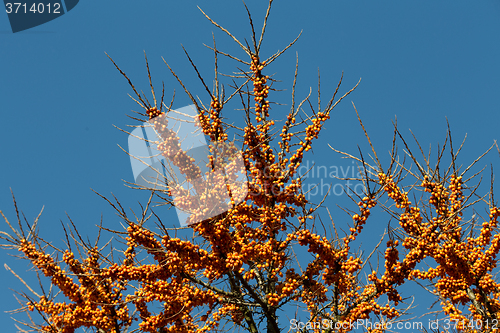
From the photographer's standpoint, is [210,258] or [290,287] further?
[290,287]

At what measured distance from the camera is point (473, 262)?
7504 millimetres

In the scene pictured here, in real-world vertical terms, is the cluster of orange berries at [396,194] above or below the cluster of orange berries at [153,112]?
below

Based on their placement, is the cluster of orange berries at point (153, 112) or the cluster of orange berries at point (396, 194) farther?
the cluster of orange berries at point (396, 194)

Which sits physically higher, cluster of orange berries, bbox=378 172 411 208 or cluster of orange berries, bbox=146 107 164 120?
cluster of orange berries, bbox=146 107 164 120

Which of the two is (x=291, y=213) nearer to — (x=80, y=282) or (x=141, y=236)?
(x=141, y=236)

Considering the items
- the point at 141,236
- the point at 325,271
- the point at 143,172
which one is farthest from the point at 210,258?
the point at 143,172

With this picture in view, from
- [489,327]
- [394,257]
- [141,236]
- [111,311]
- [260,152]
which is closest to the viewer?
[141,236]

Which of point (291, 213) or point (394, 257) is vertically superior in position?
point (291, 213)

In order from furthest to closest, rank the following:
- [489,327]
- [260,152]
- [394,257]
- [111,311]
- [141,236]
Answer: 1. [111,311]
2. [489,327]
3. [260,152]
4. [394,257]
5. [141,236]

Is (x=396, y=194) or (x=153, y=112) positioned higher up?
(x=153, y=112)

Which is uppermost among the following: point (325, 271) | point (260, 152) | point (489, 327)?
point (260, 152)

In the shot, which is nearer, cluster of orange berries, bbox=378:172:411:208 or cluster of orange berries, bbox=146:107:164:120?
cluster of orange berries, bbox=146:107:164:120

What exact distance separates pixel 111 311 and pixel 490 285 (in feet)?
26.6

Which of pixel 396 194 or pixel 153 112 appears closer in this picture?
pixel 153 112
